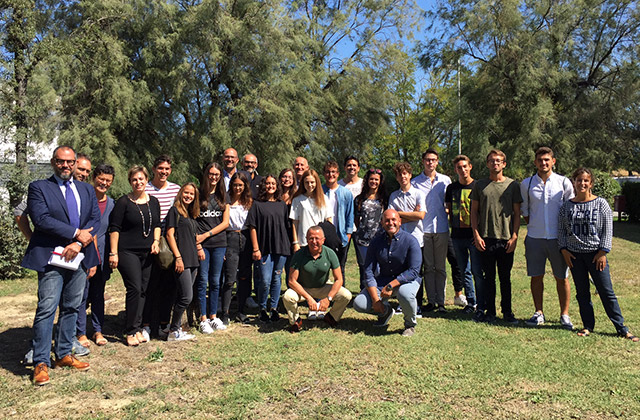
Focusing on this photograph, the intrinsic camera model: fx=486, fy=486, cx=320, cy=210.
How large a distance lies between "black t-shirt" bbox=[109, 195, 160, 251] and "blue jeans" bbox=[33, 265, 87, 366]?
578 millimetres

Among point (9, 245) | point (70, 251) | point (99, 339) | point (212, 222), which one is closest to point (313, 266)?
point (212, 222)

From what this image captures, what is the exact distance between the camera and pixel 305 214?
584cm

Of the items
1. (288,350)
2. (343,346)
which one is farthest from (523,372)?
(288,350)

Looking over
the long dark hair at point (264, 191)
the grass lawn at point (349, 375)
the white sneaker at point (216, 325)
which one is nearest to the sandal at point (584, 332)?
the grass lawn at point (349, 375)

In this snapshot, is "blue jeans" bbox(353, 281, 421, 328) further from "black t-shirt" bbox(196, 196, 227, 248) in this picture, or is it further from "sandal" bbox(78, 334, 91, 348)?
"sandal" bbox(78, 334, 91, 348)

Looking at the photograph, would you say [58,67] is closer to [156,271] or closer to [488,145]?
[156,271]

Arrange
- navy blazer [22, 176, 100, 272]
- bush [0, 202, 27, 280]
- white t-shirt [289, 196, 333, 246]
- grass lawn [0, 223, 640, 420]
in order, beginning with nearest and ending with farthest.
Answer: grass lawn [0, 223, 640, 420] → navy blazer [22, 176, 100, 272] → white t-shirt [289, 196, 333, 246] → bush [0, 202, 27, 280]

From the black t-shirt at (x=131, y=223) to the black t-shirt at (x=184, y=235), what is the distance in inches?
8.4

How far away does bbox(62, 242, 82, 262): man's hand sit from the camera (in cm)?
400

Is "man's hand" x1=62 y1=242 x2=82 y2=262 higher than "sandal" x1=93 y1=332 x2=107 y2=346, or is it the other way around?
"man's hand" x1=62 y1=242 x2=82 y2=262

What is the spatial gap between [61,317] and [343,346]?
2608 millimetres

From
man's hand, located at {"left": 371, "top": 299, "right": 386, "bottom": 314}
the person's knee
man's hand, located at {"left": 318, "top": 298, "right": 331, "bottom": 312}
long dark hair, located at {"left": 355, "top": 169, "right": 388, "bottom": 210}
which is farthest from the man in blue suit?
long dark hair, located at {"left": 355, "top": 169, "right": 388, "bottom": 210}

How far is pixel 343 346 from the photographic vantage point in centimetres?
484

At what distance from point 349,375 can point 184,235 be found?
7.22 feet
